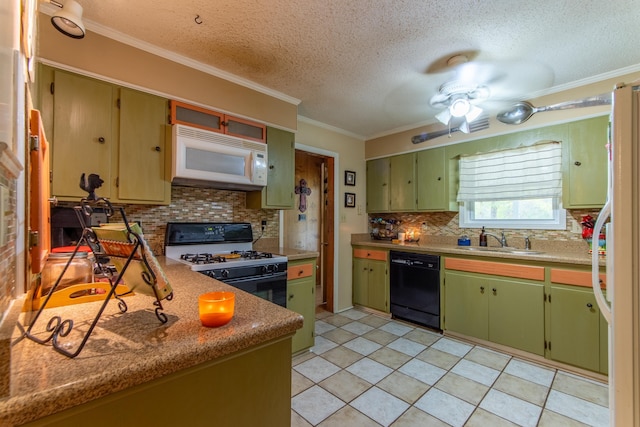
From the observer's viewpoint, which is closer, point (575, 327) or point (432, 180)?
point (575, 327)

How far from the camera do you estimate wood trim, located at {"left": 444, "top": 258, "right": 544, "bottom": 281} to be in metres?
2.47

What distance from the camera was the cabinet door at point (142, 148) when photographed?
6.35ft

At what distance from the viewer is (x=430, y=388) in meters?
2.07

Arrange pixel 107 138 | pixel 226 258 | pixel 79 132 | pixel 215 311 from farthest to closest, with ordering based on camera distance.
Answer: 1. pixel 226 258
2. pixel 107 138
3. pixel 79 132
4. pixel 215 311

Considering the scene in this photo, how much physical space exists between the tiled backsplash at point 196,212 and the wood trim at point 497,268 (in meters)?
1.94

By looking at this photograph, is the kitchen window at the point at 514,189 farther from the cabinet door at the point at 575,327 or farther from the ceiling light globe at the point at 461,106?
the ceiling light globe at the point at 461,106

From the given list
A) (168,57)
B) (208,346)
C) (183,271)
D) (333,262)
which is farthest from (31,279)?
(333,262)

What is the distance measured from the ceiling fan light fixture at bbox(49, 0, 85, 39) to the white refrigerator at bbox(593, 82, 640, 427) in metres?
2.37

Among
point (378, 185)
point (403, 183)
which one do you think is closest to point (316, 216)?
point (378, 185)

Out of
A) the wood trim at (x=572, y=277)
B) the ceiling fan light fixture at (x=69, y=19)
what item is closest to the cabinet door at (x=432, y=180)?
the wood trim at (x=572, y=277)

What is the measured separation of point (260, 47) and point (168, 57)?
0.71 metres

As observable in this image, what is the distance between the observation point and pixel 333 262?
377cm

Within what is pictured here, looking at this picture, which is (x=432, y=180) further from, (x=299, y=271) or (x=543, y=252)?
(x=299, y=271)

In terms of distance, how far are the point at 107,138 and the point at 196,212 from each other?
85 cm
